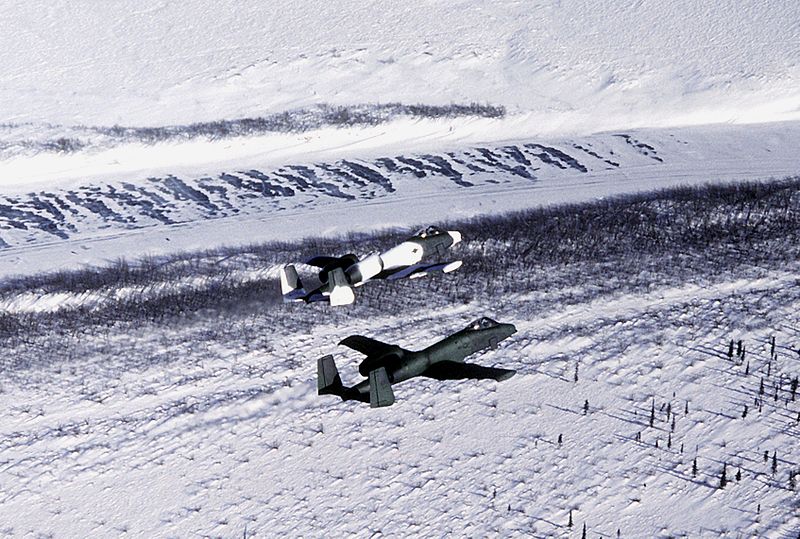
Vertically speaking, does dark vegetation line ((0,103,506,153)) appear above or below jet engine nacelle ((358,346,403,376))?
above

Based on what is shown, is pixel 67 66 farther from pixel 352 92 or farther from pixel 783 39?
pixel 783 39

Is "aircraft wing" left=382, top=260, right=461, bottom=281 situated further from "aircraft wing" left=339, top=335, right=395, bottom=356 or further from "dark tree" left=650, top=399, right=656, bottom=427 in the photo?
"dark tree" left=650, top=399, right=656, bottom=427

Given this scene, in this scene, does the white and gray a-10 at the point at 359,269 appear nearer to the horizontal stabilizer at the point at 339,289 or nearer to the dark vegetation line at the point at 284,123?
the horizontal stabilizer at the point at 339,289

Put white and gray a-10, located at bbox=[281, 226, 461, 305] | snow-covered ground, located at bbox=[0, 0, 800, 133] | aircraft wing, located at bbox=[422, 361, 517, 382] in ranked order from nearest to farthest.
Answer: aircraft wing, located at bbox=[422, 361, 517, 382] → white and gray a-10, located at bbox=[281, 226, 461, 305] → snow-covered ground, located at bbox=[0, 0, 800, 133]

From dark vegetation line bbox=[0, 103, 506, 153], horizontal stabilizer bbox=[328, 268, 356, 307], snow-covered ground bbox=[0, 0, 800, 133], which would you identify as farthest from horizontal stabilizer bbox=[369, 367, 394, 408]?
snow-covered ground bbox=[0, 0, 800, 133]

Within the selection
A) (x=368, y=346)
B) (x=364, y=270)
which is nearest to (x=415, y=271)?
(x=364, y=270)

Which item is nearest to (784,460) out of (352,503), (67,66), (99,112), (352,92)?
(352,503)

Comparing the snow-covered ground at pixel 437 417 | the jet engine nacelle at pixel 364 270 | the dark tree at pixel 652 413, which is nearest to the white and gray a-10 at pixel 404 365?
the jet engine nacelle at pixel 364 270
